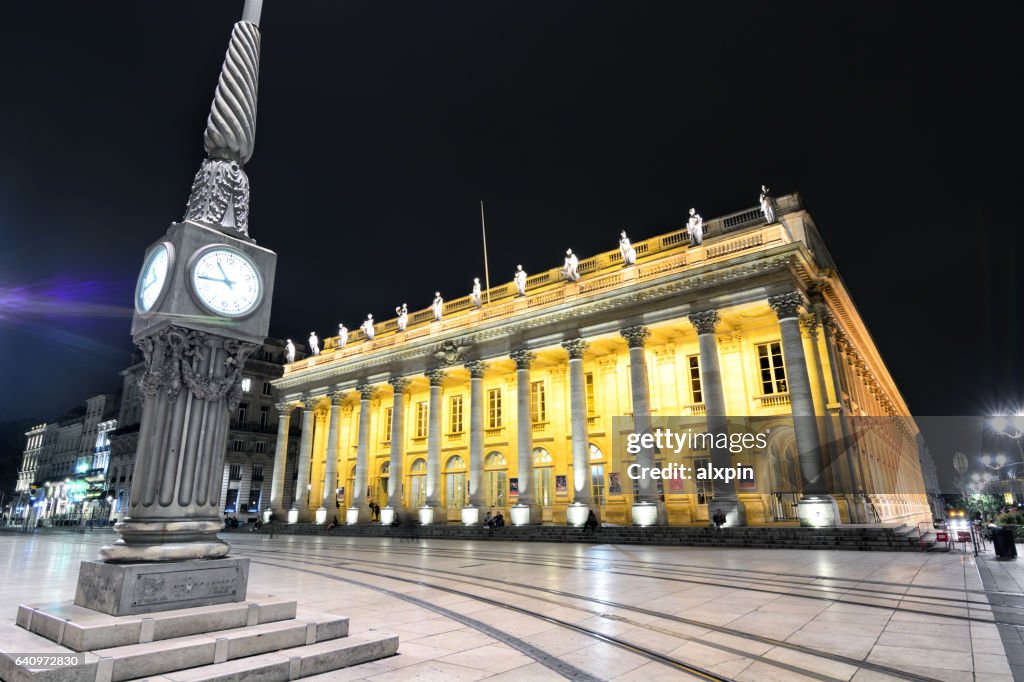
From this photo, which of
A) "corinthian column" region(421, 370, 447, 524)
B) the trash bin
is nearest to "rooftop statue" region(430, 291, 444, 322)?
"corinthian column" region(421, 370, 447, 524)

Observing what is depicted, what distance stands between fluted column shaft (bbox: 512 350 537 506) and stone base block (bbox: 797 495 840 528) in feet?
46.5

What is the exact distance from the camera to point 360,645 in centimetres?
540

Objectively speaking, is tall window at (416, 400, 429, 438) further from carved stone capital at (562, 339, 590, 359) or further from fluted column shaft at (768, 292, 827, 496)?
fluted column shaft at (768, 292, 827, 496)

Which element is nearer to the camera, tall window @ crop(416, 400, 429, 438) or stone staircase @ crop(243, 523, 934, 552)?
stone staircase @ crop(243, 523, 934, 552)

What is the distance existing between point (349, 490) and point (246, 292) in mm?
44364

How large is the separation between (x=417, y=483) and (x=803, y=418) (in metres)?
29.2

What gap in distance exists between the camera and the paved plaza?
5445 mm

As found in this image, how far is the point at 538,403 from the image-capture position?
3769 cm

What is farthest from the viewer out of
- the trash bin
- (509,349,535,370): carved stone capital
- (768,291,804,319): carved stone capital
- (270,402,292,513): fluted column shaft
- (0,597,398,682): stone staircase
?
(270,402,292,513): fluted column shaft

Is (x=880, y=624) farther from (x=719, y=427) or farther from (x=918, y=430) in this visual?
(x=918, y=430)

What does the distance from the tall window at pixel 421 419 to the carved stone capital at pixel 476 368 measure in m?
10.2

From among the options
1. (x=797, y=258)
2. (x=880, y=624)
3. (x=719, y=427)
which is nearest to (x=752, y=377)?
(x=719, y=427)

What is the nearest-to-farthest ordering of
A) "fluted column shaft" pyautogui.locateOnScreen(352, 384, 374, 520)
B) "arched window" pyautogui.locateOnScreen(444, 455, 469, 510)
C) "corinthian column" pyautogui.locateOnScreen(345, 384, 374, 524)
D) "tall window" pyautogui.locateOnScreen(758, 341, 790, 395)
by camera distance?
"tall window" pyautogui.locateOnScreen(758, 341, 790, 395)
"corinthian column" pyautogui.locateOnScreen(345, 384, 374, 524)
"arched window" pyautogui.locateOnScreen(444, 455, 469, 510)
"fluted column shaft" pyautogui.locateOnScreen(352, 384, 374, 520)

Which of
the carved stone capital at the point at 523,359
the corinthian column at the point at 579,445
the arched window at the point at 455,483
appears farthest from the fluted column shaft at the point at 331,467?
the corinthian column at the point at 579,445
